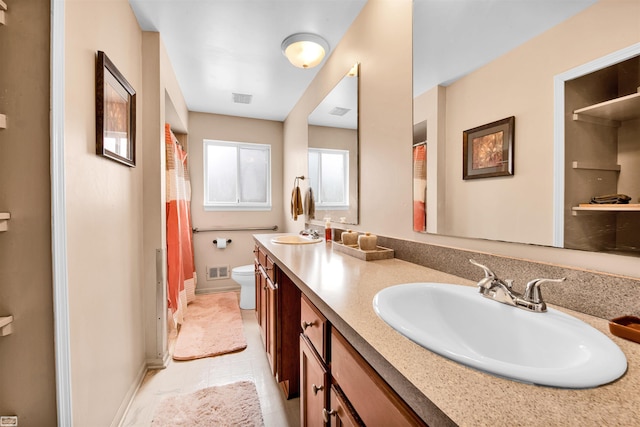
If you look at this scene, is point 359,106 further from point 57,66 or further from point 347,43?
point 57,66

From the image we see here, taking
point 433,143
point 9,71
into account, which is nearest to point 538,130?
point 433,143

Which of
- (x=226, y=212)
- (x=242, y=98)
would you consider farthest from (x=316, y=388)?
(x=226, y=212)

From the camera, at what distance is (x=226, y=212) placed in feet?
11.8

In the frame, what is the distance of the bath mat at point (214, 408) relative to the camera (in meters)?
1.43

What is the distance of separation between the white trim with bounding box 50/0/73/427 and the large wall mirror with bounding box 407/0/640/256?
4.46 feet

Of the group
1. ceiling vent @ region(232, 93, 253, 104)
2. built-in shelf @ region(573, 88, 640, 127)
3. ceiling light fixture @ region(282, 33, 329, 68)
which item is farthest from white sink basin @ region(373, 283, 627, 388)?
ceiling vent @ region(232, 93, 253, 104)

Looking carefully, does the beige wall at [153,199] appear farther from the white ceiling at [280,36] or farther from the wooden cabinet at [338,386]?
the wooden cabinet at [338,386]

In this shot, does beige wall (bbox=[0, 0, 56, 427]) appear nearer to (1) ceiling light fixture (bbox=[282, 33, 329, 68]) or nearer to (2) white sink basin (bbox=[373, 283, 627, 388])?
(2) white sink basin (bbox=[373, 283, 627, 388])

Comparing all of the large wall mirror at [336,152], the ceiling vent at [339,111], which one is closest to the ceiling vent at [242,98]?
the large wall mirror at [336,152]

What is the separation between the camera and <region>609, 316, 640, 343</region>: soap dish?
0.54m

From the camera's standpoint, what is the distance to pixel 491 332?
72cm

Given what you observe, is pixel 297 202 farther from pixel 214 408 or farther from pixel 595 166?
pixel 595 166

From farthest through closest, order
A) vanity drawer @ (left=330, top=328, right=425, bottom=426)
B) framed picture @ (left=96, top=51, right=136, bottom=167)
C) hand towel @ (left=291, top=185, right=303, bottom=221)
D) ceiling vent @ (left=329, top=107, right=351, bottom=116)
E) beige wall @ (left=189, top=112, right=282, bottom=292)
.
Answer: beige wall @ (left=189, top=112, right=282, bottom=292)
hand towel @ (left=291, top=185, right=303, bottom=221)
ceiling vent @ (left=329, top=107, right=351, bottom=116)
framed picture @ (left=96, top=51, right=136, bottom=167)
vanity drawer @ (left=330, top=328, right=425, bottom=426)

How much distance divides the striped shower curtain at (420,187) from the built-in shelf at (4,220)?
1.49 m
